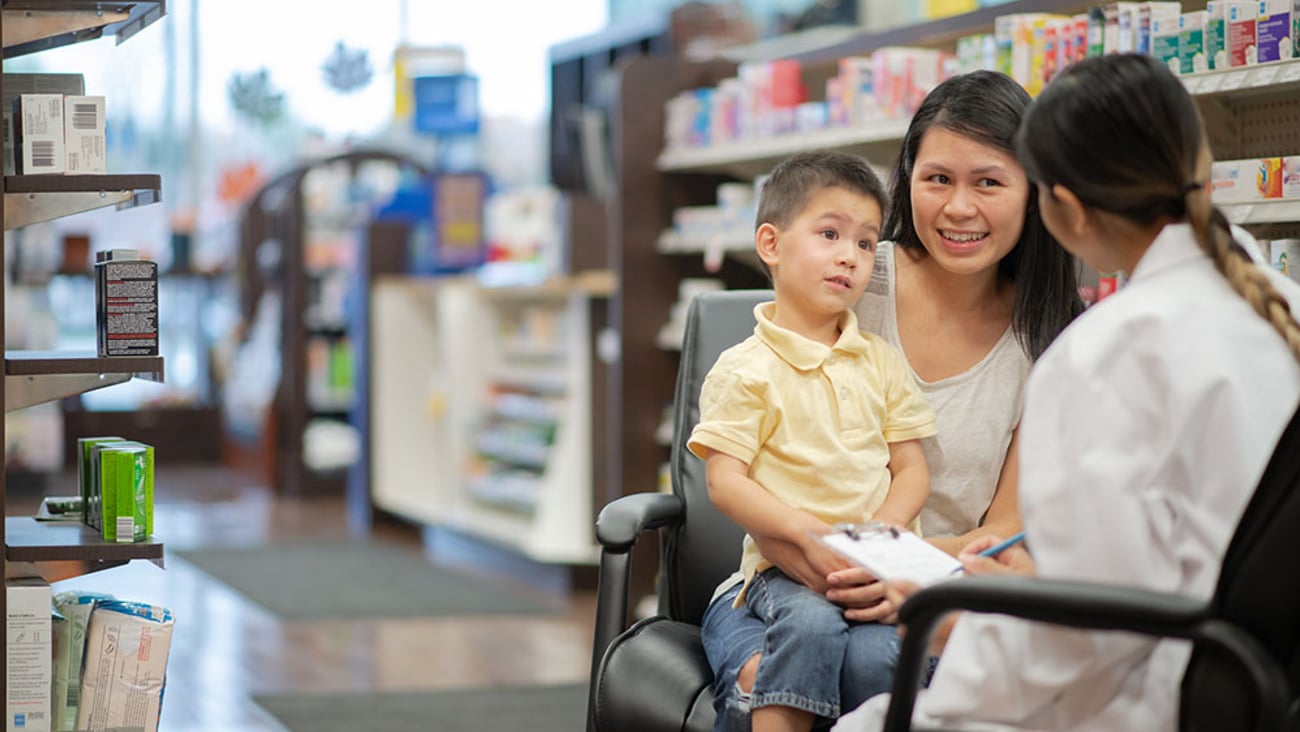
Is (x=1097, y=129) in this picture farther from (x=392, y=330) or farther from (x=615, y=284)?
(x=392, y=330)

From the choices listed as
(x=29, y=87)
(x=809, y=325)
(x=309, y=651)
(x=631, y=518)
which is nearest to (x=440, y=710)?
(x=309, y=651)

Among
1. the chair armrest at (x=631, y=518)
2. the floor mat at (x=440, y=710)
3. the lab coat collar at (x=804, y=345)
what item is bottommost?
the floor mat at (x=440, y=710)

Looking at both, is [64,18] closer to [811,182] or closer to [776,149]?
[811,182]

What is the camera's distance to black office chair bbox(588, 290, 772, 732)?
218 centimetres

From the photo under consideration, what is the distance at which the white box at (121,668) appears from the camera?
2559 millimetres

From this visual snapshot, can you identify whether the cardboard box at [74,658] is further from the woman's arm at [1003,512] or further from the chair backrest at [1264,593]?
the chair backrest at [1264,593]

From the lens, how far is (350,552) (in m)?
7.23

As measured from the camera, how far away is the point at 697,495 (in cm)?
258

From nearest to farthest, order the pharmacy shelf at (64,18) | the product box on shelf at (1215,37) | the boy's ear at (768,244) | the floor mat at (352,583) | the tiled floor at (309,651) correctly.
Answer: the boy's ear at (768,244), the pharmacy shelf at (64,18), the product box on shelf at (1215,37), the tiled floor at (309,651), the floor mat at (352,583)

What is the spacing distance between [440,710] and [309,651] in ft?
3.15

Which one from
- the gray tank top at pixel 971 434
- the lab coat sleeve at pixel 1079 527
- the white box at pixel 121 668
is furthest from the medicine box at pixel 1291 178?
the white box at pixel 121 668

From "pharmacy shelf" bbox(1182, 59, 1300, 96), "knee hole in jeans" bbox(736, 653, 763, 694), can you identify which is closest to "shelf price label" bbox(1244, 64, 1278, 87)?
"pharmacy shelf" bbox(1182, 59, 1300, 96)

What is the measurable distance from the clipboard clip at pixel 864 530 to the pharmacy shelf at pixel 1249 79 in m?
1.52

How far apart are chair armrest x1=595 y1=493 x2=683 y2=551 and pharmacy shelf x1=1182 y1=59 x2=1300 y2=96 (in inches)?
53.8
